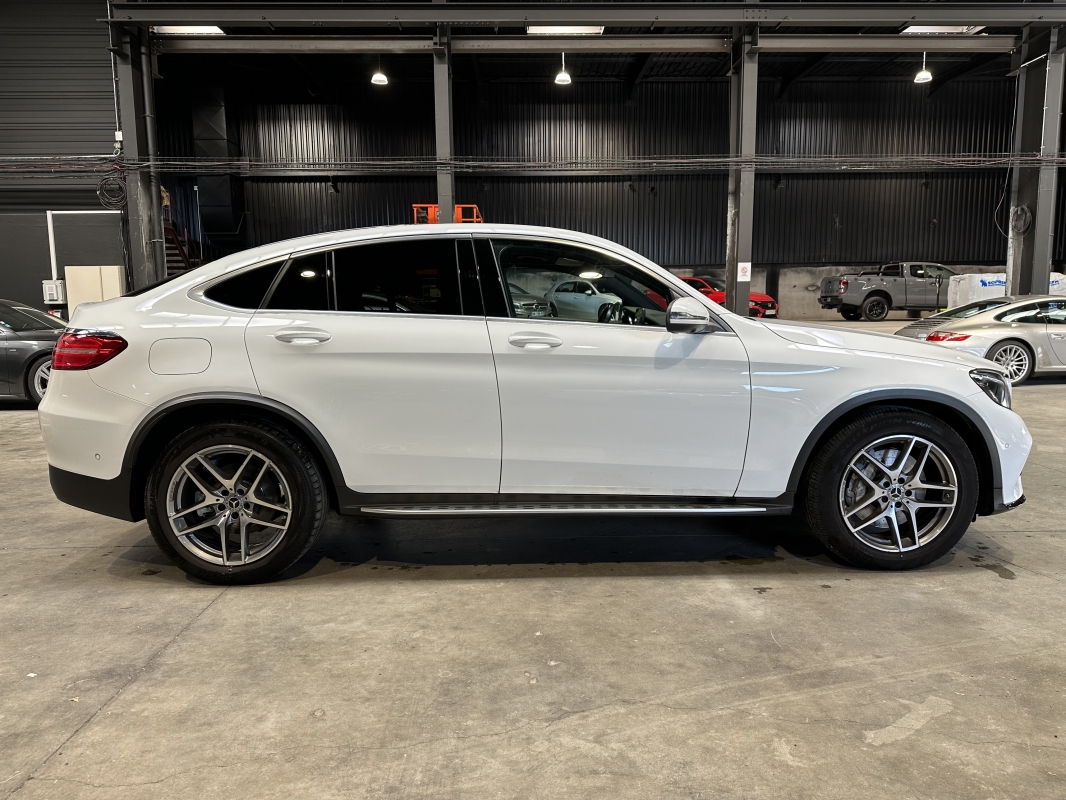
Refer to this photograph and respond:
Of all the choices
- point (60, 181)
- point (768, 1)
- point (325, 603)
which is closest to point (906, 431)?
point (325, 603)

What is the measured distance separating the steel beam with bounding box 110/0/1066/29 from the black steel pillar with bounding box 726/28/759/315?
0.61m

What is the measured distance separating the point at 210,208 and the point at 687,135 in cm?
1530

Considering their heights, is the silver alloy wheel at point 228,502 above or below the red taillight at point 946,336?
below

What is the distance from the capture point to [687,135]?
79.7 feet

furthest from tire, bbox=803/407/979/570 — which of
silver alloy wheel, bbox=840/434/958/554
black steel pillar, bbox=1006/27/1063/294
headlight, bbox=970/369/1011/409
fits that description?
black steel pillar, bbox=1006/27/1063/294

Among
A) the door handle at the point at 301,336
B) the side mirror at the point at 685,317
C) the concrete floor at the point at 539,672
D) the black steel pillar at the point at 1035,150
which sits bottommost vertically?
the concrete floor at the point at 539,672

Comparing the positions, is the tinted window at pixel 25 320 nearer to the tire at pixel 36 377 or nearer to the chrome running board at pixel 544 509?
the tire at pixel 36 377

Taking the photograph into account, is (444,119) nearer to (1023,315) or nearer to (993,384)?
(1023,315)

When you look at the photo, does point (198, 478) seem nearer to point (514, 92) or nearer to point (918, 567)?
Answer: point (918, 567)

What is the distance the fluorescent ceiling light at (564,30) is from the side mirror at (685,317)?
1229 centimetres

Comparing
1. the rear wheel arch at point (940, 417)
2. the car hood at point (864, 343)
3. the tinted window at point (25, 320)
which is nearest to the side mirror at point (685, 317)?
the car hood at point (864, 343)

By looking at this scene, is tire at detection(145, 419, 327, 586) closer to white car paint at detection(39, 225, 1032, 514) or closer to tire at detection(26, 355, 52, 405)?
white car paint at detection(39, 225, 1032, 514)

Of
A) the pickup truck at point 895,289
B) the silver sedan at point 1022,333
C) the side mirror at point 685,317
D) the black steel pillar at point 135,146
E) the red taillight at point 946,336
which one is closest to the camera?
the side mirror at point 685,317

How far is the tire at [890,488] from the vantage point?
3.46 metres
